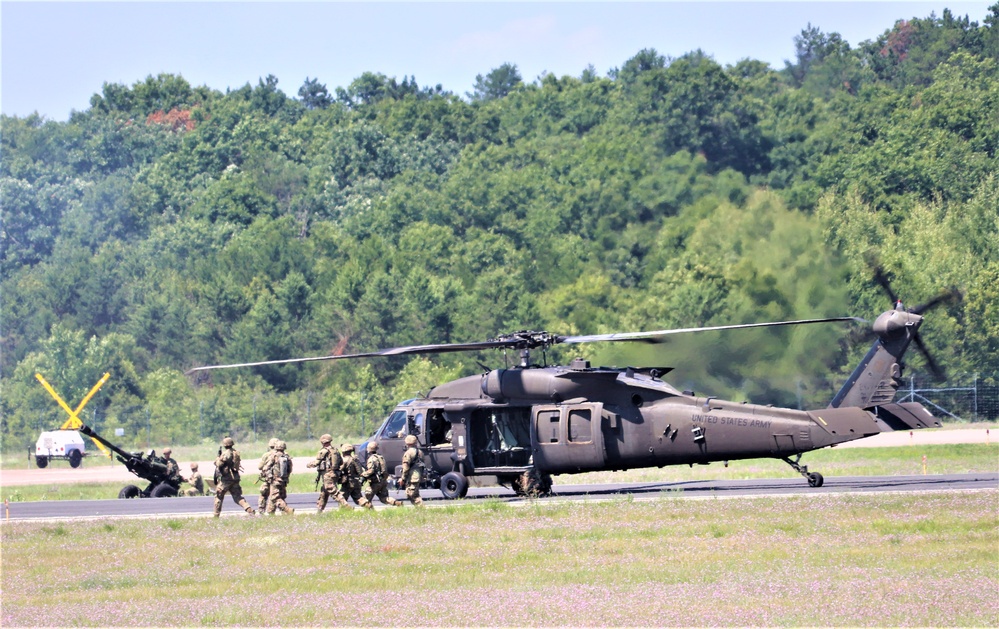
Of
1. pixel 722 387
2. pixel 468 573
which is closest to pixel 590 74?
pixel 722 387

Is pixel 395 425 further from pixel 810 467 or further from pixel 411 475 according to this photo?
pixel 810 467

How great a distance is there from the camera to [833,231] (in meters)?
63.2

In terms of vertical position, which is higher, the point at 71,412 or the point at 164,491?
the point at 71,412

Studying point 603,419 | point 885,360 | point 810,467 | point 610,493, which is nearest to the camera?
point 885,360

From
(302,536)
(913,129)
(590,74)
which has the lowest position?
(302,536)

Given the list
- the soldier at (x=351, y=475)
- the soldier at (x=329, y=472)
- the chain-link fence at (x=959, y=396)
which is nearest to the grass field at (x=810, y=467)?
the chain-link fence at (x=959, y=396)

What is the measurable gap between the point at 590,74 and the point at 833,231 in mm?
77822

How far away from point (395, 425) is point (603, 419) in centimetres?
514

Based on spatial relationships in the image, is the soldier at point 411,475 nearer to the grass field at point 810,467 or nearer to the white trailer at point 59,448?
the grass field at point 810,467

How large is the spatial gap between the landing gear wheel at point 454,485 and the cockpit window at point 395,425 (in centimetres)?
164

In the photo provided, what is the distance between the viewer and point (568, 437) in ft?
86.8

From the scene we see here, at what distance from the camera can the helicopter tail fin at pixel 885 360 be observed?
25109 millimetres

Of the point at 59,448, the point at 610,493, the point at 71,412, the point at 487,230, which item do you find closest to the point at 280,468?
the point at 610,493

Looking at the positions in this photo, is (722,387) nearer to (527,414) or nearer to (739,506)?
(527,414)
